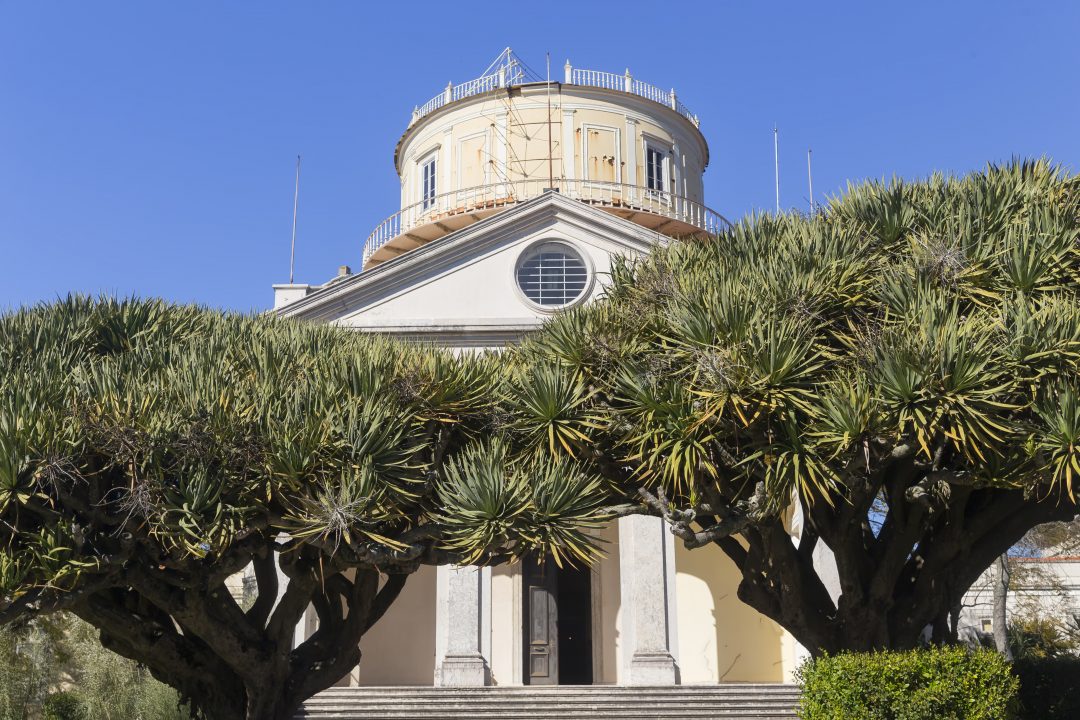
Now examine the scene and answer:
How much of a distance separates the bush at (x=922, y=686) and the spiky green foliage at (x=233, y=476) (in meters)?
2.83

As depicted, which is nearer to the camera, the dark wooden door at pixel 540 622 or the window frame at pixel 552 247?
the dark wooden door at pixel 540 622

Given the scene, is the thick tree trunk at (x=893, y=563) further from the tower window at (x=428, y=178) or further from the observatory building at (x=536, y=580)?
the tower window at (x=428, y=178)

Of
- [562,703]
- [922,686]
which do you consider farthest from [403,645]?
[922,686]

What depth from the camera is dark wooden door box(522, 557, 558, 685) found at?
23.2 m

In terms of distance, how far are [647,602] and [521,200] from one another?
39.4 feet

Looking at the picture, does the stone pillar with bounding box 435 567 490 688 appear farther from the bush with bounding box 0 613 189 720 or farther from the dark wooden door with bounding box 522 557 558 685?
the bush with bounding box 0 613 189 720

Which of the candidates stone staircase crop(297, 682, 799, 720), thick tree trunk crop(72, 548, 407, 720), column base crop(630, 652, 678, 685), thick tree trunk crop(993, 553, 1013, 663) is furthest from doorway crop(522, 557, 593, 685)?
thick tree trunk crop(72, 548, 407, 720)

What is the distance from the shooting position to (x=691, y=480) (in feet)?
34.3

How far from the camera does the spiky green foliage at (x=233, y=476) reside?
10211 mm

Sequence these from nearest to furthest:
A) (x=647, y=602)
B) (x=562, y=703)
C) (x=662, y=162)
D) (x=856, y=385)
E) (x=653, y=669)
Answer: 1. (x=856, y=385)
2. (x=562, y=703)
3. (x=653, y=669)
4. (x=647, y=602)
5. (x=662, y=162)

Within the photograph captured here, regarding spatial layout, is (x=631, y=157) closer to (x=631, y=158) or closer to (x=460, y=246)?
(x=631, y=158)

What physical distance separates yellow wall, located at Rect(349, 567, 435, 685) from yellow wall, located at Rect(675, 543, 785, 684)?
17.3 ft

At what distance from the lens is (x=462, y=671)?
832 inches

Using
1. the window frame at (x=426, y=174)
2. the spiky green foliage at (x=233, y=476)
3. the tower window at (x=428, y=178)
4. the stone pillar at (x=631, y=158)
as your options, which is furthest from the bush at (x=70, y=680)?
the stone pillar at (x=631, y=158)
